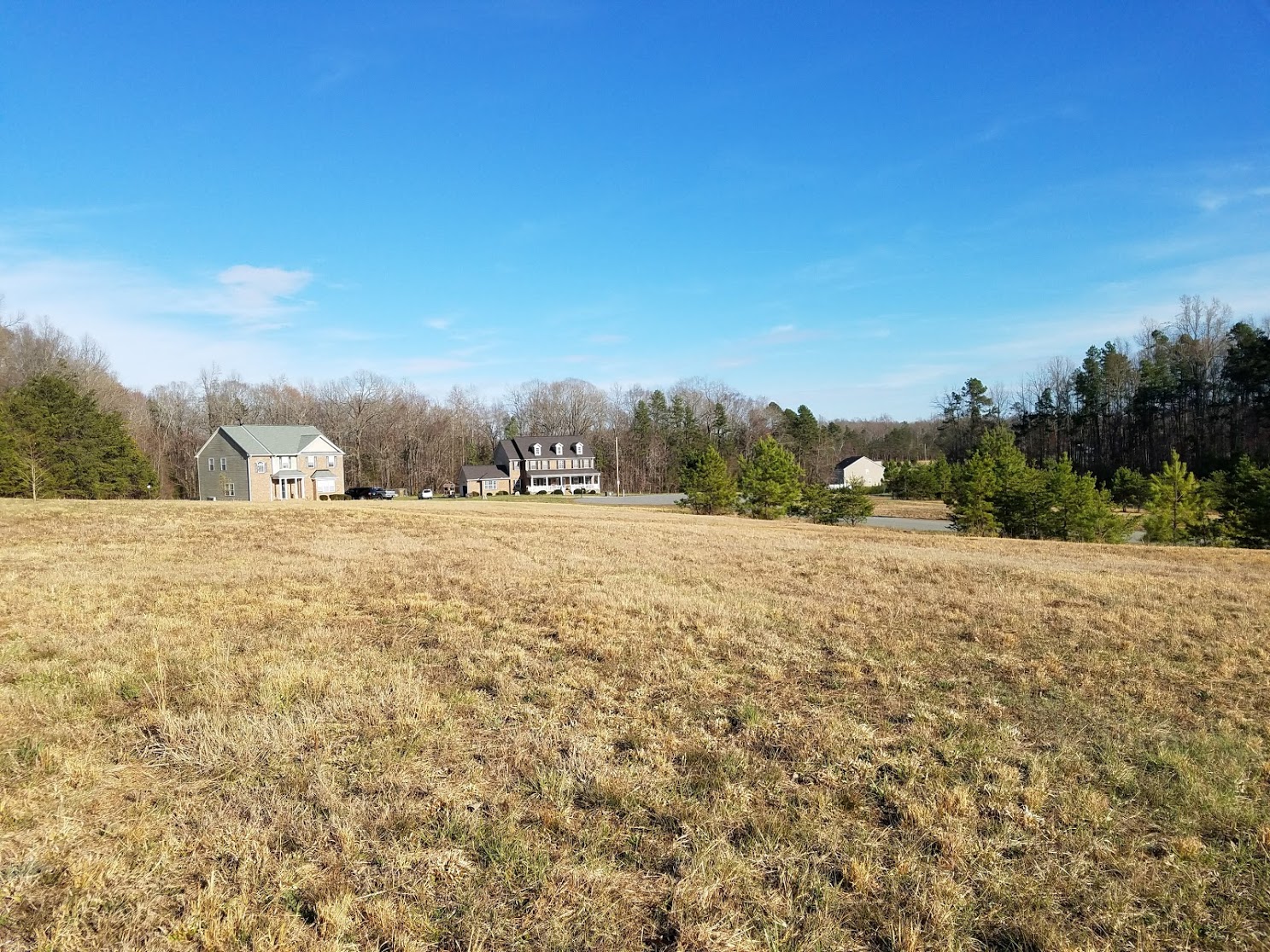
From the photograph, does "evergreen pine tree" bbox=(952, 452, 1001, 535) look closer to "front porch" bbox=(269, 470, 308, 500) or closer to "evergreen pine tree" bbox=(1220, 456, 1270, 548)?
"evergreen pine tree" bbox=(1220, 456, 1270, 548)

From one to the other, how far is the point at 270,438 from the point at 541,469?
108ft

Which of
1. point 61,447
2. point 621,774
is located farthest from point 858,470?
point 621,774

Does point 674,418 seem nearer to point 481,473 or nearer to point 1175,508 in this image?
point 481,473

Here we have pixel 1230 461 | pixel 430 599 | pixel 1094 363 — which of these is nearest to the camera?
pixel 430 599

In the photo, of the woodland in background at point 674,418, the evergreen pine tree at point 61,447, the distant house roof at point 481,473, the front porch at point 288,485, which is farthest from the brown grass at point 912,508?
the evergreen pine tree at point 61,447

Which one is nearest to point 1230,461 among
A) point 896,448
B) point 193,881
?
point 896,448

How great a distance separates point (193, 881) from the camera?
3.14m

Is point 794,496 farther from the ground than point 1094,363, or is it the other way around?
point 1094,363

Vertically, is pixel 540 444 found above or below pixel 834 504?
above

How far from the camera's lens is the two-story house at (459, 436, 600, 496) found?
78.2 meters

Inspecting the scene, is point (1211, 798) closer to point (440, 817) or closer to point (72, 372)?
point (440, 817)

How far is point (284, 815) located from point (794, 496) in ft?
121

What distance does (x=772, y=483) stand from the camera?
3825 cm

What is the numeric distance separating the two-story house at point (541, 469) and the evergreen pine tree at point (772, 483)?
4108 cm
